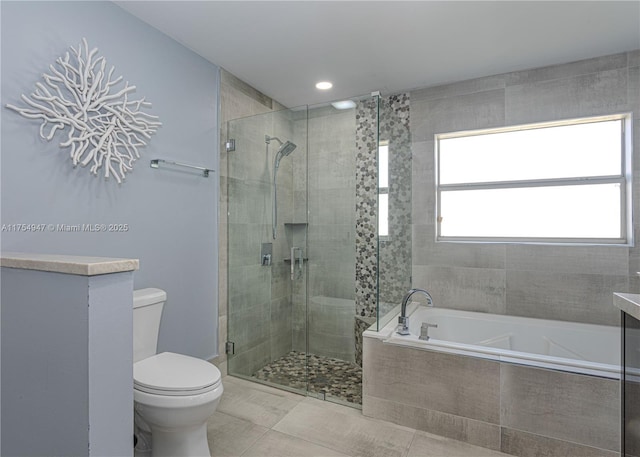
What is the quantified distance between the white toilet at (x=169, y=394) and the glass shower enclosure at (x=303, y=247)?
902mm

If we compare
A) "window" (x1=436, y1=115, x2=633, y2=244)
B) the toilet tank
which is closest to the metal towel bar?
the toilet tank

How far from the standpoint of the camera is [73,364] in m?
1.08

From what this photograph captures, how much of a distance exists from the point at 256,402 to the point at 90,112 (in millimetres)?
2054

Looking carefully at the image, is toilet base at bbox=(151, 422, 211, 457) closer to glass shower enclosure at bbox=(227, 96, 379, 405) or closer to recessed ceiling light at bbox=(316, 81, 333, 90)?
glass shower enclosure at bbox=(227, 96, 379, 405)

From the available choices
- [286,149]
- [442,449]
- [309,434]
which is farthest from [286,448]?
[286,149]

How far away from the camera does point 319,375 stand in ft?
8.51

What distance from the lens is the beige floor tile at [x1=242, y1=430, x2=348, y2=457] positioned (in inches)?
72.9

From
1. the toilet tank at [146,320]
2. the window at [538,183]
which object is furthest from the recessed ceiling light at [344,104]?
the toilet tank at [146,320]

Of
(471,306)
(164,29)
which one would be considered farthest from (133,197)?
(471,306)

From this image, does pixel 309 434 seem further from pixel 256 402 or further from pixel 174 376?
pixel 174 376

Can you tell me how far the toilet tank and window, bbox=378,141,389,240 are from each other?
1.45m

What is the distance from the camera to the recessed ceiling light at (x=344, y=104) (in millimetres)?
2387

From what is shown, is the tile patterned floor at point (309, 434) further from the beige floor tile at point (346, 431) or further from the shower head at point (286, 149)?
the shower head at point (286, 149)

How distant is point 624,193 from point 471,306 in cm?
138
